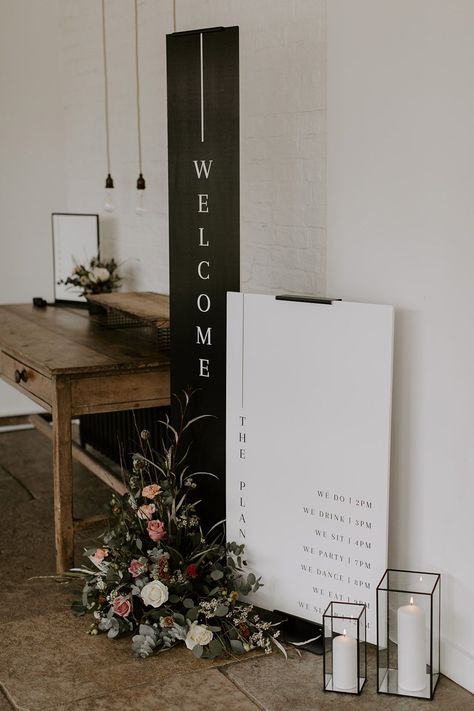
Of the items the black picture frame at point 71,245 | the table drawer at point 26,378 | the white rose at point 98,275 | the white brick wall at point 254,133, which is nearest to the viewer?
the white brick wall at point 254,133

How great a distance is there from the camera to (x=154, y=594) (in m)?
2.90

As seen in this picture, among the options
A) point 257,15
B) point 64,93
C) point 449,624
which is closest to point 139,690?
point 449,624

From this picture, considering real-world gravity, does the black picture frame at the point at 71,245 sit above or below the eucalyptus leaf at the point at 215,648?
above

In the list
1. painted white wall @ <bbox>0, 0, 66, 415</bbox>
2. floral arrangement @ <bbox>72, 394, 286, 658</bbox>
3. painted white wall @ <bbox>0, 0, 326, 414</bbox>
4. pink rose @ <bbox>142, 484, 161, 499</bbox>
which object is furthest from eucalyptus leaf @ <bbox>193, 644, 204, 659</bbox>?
painted white wall @ <bbox>0, 0, 66, 415</bbox>

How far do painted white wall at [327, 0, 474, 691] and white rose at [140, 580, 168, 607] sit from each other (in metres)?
0.70

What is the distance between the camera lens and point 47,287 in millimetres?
5668

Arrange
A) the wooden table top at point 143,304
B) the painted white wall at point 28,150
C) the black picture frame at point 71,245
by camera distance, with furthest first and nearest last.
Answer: the painted white wall at point 28,150, the black picture frame at point 71,245, the wooden table top at point 143,304

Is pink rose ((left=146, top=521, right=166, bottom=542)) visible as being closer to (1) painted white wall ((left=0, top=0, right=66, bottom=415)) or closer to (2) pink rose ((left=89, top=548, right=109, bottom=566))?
(2) pink rose ((left=89, top=548, right=109, bottom=566))

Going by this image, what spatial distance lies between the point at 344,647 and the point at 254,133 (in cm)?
195

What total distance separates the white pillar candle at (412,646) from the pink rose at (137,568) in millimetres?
801

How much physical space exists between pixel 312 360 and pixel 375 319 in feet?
0.85

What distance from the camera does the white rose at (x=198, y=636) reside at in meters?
2.83

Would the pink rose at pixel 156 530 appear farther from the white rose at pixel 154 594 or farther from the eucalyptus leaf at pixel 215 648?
the eucalyptus leaf at pixel 215 648

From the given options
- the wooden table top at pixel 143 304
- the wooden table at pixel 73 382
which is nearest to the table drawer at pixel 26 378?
the wooden table at pixel 73 382
